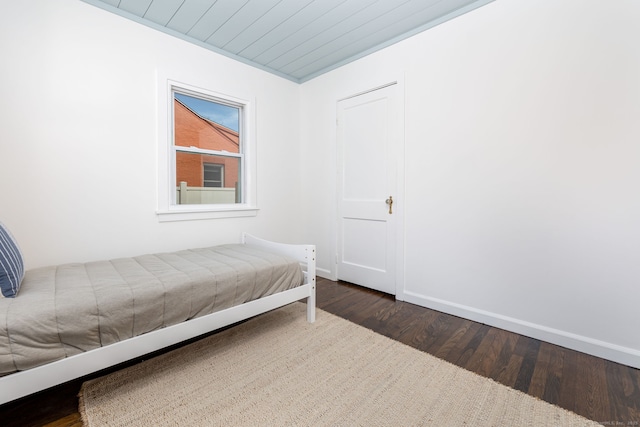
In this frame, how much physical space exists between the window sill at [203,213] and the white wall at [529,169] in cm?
171

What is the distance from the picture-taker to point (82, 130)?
7.14 ft

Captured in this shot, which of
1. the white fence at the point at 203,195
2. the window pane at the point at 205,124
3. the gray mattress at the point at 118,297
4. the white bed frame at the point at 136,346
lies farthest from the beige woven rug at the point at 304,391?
the window pane at the point at 205,124

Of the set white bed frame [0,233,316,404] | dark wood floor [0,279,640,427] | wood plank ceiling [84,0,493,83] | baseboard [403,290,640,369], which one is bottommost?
dark wood floor [0,279,640,427]

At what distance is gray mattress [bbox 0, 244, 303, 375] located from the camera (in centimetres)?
118

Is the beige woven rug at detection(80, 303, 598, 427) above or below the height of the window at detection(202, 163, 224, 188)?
below

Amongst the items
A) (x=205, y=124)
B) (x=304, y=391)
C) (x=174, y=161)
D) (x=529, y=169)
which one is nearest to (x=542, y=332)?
(x=529, y=169)

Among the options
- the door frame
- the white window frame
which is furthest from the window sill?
the door frame

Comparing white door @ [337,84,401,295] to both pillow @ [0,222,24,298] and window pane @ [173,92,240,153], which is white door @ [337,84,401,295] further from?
pillow @ [0,222,24,298]

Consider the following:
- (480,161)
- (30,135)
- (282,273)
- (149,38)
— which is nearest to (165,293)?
(282,273)

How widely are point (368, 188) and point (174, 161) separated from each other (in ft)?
6.29

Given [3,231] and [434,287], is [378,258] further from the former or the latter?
[3,231]

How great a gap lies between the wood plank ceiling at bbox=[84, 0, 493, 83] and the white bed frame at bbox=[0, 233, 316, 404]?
1.91 m

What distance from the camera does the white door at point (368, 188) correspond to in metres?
2.86

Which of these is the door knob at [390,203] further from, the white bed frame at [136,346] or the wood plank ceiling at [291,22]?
the wood plank ceiling at [291,22]
